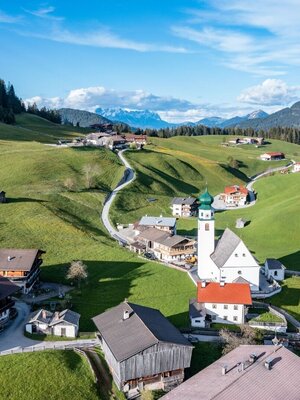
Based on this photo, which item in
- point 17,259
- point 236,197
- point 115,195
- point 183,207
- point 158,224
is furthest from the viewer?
point 236,197

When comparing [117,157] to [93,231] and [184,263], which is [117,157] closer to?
[93,231]

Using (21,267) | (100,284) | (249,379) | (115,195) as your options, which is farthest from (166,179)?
(249,379)

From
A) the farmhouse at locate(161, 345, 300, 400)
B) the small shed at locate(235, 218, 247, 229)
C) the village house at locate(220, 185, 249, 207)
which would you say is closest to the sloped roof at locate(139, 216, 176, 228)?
the small shed at locate(235, 218, 247, 229)

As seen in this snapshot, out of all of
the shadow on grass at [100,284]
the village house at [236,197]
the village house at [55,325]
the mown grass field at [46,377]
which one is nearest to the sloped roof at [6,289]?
the village house at [55,325]

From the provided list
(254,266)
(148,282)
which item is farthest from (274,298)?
(148,282)

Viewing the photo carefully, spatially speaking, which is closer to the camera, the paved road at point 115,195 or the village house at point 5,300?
the village house at point 5,300

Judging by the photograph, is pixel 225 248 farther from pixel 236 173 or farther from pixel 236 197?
pixel 236 173

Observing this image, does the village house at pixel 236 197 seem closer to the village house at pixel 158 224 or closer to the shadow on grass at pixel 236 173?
the shadow on grass at pixel 236 173
